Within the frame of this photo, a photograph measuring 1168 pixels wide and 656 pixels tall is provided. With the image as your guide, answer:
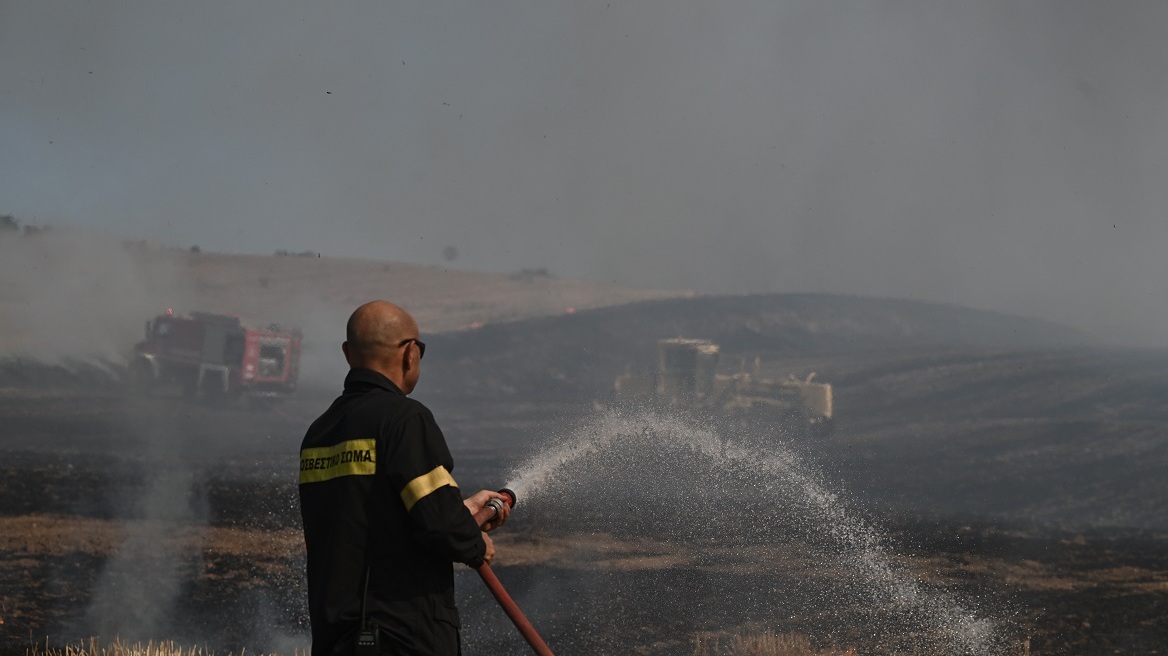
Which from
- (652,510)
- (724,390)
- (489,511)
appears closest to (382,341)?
(489,511)

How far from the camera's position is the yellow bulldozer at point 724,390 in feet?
94.1

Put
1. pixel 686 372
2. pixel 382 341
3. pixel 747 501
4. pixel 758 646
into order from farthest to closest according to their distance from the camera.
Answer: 1. pixel 686 372
2. pixel 747 501
3. pixel 758 646
4. pixel 382 341

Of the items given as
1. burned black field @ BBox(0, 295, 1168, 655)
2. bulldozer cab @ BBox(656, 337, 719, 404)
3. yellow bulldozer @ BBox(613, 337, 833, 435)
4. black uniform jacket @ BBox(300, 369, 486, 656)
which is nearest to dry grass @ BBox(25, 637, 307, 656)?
burned black field @ BBox(0, 295, 1168, 655)

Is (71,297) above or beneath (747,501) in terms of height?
above

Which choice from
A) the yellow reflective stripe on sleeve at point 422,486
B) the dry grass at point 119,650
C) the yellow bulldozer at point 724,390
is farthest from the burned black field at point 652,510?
A: the yellow reflective stripe on sleeve at point 422,486

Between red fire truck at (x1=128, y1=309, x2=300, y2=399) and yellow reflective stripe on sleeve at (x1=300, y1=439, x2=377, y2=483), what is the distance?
28006 mm

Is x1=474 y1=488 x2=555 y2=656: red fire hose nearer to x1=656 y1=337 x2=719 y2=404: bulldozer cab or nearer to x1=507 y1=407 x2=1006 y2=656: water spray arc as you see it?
x1=507 y1=407 x2=1006 y2=656: water spray arc

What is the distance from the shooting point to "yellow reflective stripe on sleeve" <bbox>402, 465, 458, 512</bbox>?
10.5 feet

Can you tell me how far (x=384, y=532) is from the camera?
10.8ft

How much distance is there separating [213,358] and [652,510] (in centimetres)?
1706

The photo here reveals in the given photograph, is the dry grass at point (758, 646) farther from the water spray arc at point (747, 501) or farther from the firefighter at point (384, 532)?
the firefighter at point (384, 532)

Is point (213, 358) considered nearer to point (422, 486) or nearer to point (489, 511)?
point (489, 511)

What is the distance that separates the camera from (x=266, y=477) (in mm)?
19984

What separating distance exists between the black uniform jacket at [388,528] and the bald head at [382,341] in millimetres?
161
